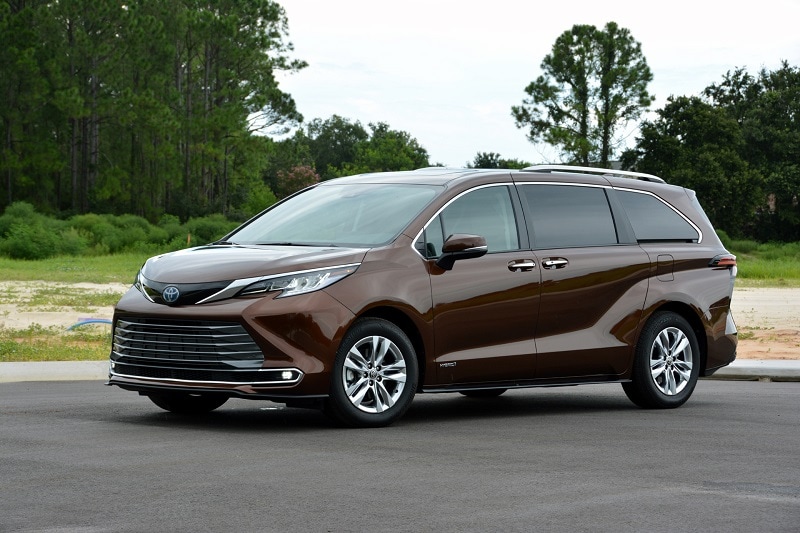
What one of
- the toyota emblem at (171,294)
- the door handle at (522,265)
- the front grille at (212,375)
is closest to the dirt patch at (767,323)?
the door handle at (522,265)

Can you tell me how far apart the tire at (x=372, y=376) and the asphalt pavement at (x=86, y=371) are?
5.71m

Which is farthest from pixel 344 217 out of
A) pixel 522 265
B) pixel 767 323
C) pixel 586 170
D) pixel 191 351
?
pixel 767 323

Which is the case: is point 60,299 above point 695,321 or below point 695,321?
below

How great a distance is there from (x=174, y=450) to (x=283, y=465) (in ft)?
2.97

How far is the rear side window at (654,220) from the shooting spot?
11.8 meters

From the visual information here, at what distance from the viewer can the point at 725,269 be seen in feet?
40.3

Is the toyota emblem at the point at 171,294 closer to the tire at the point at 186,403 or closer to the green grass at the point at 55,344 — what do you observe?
the tire at the point at 186,403

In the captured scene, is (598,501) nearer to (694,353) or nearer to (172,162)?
(694,353)

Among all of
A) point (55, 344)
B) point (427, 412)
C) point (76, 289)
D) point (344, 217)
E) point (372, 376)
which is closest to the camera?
point (372, 376)

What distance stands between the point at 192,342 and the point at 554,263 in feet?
Result: 10.2

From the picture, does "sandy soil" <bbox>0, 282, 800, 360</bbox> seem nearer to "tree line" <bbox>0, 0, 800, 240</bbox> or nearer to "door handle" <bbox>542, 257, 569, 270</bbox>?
"door handle" <bbox>542, 257, 569, 270</bbox>

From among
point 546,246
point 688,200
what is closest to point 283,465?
point 546,246

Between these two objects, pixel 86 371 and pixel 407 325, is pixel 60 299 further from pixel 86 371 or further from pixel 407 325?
pixel 407 325

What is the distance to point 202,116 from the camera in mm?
80000
